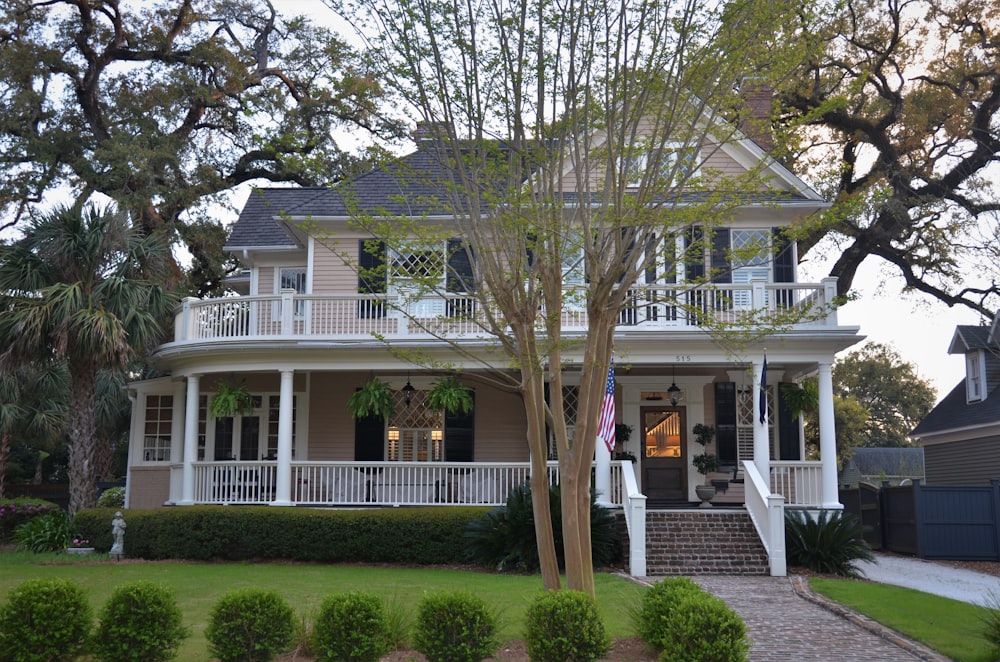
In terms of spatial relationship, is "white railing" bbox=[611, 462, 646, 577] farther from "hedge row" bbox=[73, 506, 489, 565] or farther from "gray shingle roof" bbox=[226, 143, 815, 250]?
"gray shingle roof" bbox=[226, 143, 815, 250]

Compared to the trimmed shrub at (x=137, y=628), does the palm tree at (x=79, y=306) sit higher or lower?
higher

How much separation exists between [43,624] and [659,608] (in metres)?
5.78

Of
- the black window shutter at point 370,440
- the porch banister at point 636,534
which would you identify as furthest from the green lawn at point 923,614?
the black window shutter at point 370,440

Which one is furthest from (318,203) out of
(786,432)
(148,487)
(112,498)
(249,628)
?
(249,628)

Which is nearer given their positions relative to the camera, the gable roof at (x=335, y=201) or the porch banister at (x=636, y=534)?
the porch banister at (x=636, y=534)

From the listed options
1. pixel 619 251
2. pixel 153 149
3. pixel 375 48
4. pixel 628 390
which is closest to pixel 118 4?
pixel 153 149

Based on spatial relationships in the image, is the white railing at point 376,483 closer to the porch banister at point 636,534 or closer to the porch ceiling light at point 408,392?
the porch ceiling light at point 408,392

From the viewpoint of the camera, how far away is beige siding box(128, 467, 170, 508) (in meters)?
22.5

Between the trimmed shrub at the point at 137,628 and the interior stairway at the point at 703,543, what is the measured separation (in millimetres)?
9535

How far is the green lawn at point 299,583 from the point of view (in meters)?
11.7

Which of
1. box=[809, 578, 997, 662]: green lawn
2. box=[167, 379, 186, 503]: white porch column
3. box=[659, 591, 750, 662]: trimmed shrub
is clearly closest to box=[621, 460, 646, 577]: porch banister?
box=[809, 578, 997, 662]: green lawn

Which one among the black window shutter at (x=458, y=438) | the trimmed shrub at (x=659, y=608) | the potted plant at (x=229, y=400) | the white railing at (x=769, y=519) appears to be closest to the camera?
the trimmed shrub at (x=659, y=608)

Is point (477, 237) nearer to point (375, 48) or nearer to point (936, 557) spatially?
point (375, 48)

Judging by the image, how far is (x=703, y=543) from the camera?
17734mm
